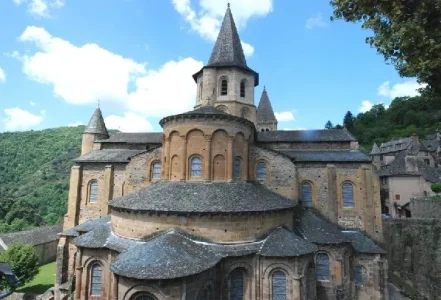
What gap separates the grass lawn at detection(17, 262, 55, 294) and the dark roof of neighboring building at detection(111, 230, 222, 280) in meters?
20.8

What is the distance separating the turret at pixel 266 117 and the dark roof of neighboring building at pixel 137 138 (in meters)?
16.1

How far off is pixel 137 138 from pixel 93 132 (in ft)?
18.3

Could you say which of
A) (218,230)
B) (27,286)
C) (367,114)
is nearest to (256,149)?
(218,230)

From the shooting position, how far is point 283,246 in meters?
14.2

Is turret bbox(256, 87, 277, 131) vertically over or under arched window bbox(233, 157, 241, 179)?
over

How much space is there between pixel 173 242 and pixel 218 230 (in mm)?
2368

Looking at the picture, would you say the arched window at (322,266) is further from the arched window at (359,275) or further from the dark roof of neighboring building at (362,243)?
the arched window at (359,275)

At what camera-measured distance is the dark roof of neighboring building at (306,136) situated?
24.3 m

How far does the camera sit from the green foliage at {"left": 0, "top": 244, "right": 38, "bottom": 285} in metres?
25.0

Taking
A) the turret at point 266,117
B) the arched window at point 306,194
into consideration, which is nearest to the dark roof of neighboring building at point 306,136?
the arched window at point 306,194

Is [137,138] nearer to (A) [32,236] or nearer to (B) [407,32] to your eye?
(A) [32,236]

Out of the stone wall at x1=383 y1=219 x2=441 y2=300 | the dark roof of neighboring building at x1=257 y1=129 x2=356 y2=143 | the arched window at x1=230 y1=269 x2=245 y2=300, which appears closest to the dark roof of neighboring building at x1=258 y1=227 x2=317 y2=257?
the arched window at x1=230 y1=269 x2=245 y2=300

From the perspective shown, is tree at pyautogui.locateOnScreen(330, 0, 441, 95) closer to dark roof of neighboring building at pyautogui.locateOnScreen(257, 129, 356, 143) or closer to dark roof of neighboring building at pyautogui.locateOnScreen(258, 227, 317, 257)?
dark roof of neighboring building at pyautogui.locateOnScreen(258, 227, 317, 257)

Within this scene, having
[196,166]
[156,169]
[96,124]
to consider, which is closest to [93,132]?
[96,124]
